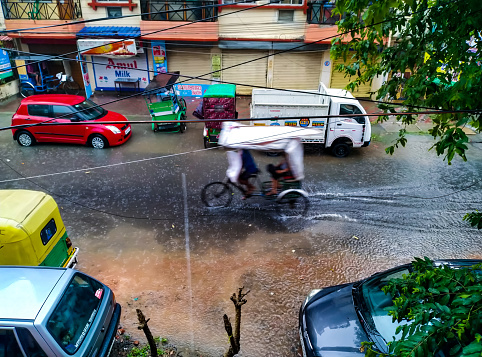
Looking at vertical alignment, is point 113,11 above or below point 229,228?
above

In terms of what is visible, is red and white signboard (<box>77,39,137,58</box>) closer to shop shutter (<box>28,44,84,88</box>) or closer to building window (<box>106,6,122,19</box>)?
building window (<box>106,6,122,19</box>)

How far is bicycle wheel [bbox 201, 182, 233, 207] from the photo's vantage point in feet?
28.9

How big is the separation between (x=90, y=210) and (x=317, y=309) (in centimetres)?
611

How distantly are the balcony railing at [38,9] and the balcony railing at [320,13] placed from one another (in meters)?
10.5

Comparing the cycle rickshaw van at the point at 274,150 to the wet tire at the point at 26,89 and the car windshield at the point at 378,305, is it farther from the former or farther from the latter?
the wet tire at the point at 26,89

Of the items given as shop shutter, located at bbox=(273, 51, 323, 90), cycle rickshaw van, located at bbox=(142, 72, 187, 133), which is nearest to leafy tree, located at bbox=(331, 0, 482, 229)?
cycle rickshaw van, located at bbox=(142, 72, 187, 133)

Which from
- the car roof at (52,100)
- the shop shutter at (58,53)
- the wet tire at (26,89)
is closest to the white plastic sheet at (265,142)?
the car roof at (52,100)

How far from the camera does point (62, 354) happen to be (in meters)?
3.88

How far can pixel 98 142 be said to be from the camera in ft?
39.7

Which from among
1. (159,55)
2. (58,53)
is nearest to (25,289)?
(159,55)

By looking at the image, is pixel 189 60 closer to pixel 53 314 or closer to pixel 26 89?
pixel 26 89

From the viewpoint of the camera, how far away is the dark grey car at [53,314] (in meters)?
3.82

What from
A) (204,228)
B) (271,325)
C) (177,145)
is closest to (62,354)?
(271,325)

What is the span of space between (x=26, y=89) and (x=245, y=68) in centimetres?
1075
